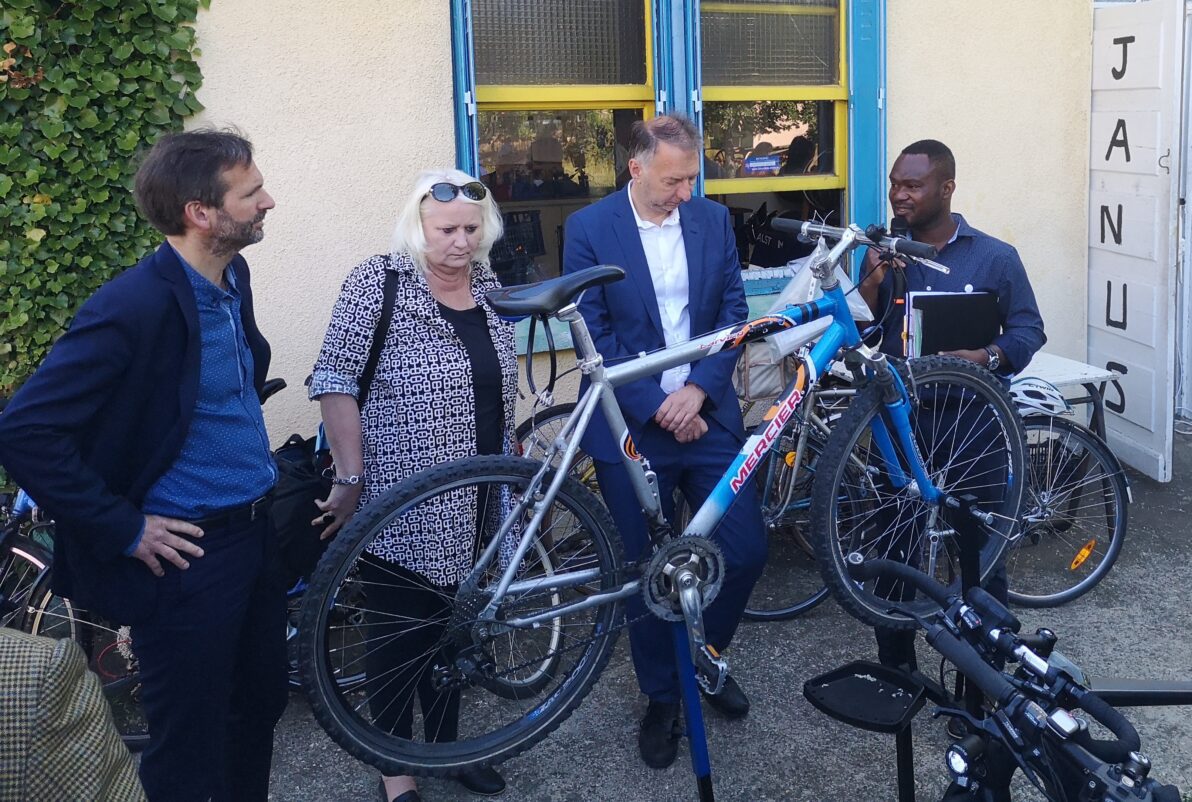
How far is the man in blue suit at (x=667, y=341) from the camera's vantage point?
11.1ft

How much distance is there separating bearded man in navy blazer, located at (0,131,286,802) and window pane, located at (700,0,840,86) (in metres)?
3.18

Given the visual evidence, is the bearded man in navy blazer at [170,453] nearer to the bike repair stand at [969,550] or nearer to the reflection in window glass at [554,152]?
the bike repair stand at [969,550]

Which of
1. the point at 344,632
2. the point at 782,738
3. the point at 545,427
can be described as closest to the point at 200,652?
the point at 344,632

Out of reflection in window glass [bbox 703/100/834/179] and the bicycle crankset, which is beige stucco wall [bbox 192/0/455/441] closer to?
reflection in window glass [bbox 703/100/834/179]

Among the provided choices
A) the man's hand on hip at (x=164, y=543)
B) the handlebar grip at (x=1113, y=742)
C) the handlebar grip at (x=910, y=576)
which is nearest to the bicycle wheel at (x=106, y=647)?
the man's hand on hip at (x=164, y=543)

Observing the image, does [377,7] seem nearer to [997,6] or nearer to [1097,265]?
[997,6]

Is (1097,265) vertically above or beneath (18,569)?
above

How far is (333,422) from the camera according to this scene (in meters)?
3.05

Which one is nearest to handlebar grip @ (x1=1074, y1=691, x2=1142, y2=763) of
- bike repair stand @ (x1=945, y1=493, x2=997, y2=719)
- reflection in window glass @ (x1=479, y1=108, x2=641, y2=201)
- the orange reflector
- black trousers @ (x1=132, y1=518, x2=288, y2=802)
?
bike repair stand @ (x1=945, y1=493, x2=997, y2=719)

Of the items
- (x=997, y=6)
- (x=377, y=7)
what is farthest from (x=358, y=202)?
(x=997, y=6)

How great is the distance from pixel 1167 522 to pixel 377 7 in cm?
427

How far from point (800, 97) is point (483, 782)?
3.51m

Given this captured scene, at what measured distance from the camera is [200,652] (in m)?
2.50

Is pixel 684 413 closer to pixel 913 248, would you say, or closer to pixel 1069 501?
pixel 913 248
